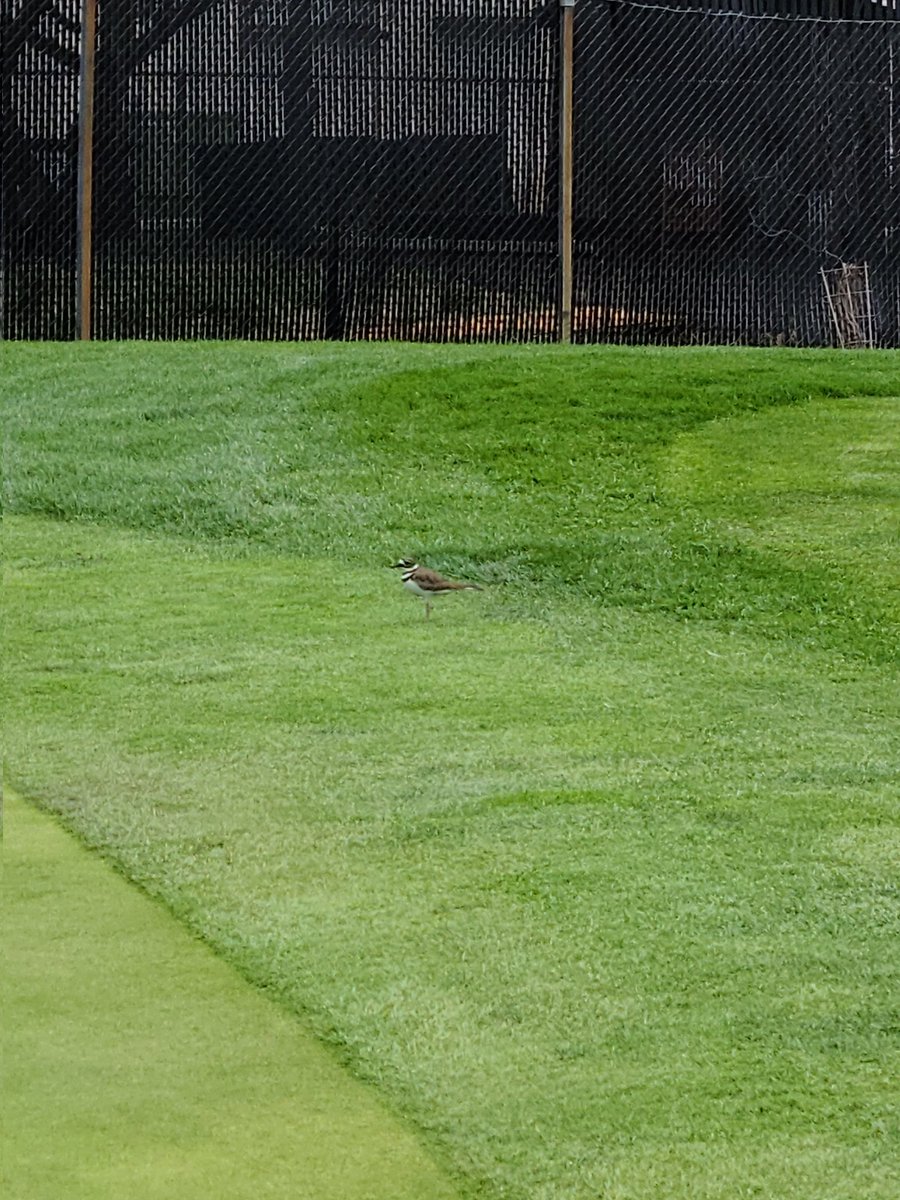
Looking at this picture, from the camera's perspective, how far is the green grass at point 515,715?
127 inches

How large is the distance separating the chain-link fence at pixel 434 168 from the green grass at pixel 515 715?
0.84 meters

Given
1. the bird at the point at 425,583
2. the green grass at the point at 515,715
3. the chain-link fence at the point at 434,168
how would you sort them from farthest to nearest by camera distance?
the chain-link fence at the point at 434,168
the bird at the point at 425,583
the green grass at the point at 515,715

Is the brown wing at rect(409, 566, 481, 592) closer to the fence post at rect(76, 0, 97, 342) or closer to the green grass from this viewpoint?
the green grass

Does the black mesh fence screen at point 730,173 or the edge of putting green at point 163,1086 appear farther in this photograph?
the black mesh fence screen at point 730,173

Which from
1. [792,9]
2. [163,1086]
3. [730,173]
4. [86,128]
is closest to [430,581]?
[163,1086]

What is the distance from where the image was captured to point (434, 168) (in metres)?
10.7

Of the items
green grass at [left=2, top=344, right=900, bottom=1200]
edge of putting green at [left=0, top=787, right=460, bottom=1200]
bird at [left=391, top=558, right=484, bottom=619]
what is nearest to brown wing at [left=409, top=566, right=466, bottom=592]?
bird at [left=391, top=558, right=484, bottom=619]

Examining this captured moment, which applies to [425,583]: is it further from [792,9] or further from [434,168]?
[792,9]

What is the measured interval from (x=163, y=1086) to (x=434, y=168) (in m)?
8.34

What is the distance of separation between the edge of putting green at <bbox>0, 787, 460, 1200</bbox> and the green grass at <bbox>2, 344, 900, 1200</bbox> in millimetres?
106

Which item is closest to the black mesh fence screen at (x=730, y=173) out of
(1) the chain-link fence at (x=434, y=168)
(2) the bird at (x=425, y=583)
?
(1) the chain-link fence at (x=434, y=168)

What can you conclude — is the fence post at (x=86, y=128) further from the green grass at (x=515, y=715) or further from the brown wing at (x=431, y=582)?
the brown wing at (x=431, y=582)

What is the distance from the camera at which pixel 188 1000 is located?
3.36 metres

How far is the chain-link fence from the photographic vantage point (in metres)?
10.3
